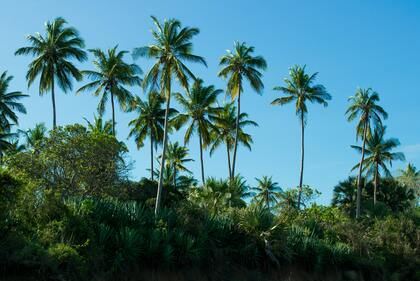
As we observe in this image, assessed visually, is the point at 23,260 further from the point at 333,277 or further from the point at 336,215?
the point at 336,215

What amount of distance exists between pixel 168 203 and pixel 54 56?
47.9ft

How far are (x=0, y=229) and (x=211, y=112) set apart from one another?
3375 cm

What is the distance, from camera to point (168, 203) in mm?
40906

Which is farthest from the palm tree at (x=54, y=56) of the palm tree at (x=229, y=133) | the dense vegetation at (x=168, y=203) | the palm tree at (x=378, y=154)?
the palm tree at (x=378, y=154)

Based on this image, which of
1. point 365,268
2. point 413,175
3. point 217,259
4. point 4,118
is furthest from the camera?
point 413,175

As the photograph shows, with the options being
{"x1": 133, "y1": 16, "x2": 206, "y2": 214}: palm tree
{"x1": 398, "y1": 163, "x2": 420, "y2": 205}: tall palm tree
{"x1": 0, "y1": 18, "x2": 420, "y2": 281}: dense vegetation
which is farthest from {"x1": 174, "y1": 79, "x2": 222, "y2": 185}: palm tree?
{"x1": 398, "y1": 163, "x2": 420, "y2": 205}: tall palm tree

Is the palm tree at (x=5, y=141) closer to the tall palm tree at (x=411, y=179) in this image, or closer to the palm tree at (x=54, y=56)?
the palm tree at (x=54, y=56)

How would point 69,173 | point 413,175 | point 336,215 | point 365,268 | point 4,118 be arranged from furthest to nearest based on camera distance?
point 413,175 → point 4,118 → point 336,215 → point 69,173 → point 365,268

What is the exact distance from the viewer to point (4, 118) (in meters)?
48.9

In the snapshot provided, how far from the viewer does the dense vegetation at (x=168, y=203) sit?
61.9 ft

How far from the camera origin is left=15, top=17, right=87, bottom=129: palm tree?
4203 cm

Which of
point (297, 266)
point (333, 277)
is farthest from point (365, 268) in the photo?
point (297, 266)

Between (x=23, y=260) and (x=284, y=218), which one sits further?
(x=284, y=218)

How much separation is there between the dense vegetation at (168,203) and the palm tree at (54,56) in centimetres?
9
